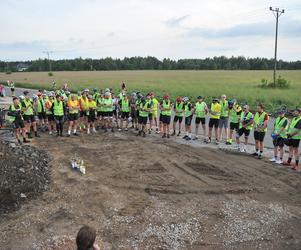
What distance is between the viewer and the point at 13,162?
35.2 feet

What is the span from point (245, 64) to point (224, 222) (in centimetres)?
12583

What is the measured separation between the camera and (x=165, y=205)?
9289mm

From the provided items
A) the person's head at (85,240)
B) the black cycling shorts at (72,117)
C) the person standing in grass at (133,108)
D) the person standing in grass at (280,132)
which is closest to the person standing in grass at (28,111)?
the black cycling shorts at (72,117)

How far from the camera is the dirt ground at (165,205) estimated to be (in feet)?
25.3

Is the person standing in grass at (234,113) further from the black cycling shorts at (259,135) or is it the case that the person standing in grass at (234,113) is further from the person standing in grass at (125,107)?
the person standing in grass at (125,107)

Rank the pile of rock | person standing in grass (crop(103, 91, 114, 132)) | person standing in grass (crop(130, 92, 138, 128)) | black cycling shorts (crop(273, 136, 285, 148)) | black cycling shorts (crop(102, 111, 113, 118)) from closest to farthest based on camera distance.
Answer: the pile of rock, black cycling shorts (crop(273, 136, 285, 148)), person standing in grass (crop(103, 91, 114, 132)), black cycling shorts (crop(102, 111, 113, 118)), person standing in grass (crop(130, 92, 138, 128))

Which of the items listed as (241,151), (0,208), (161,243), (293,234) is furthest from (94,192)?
(241,151)

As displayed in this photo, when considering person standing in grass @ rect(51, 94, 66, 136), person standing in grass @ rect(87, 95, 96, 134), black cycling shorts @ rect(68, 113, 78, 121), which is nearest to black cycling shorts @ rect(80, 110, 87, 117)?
person standing in grass @ rect(87, 95, 96, 134)

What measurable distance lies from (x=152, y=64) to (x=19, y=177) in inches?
5060

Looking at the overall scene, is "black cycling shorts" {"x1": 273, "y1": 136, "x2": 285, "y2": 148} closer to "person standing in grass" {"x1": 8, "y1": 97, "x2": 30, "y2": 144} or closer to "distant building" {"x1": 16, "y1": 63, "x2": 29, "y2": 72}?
"person standing in grass" {"x1": 8, "y1": 97, "x2": 30, "y2": 144}

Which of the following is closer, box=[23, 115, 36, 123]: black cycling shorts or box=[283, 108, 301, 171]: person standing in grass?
box=[283, 108, 301, 171]: person standing in grass

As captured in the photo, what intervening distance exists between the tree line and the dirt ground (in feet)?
388

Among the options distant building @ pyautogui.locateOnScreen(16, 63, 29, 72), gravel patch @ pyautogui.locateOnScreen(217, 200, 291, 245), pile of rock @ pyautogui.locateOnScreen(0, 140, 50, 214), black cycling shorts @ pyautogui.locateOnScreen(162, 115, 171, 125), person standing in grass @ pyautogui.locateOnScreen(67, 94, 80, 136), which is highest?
distant building @ pyautogui.locateOnScreen(16, 63, 29, 72)

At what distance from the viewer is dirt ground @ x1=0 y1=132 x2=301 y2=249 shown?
773 cm
